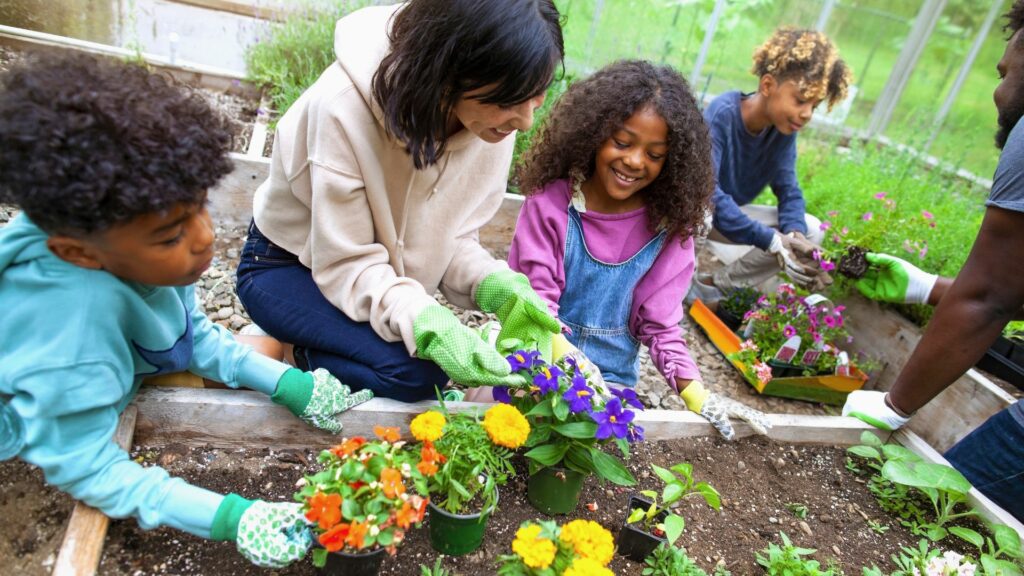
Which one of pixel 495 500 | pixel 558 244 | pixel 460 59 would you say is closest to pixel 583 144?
pixel 558 244

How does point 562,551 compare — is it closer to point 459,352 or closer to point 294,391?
point 459,352

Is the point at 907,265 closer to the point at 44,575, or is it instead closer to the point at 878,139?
the point at 44,575

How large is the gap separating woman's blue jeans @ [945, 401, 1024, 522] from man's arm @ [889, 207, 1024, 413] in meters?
0.27

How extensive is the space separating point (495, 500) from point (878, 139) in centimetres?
646

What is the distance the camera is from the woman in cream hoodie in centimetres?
144

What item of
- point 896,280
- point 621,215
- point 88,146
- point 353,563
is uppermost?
point 88,146

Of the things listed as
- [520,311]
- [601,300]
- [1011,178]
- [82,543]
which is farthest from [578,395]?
[1011,178]

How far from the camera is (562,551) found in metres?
1.25

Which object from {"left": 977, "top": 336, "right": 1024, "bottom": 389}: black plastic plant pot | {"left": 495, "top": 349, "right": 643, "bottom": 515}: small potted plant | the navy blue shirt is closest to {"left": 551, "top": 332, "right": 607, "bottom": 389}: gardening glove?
{"left": 495, "top": 349, "right": 643, "bottom": 515}: small potted plant

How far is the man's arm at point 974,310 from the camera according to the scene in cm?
183

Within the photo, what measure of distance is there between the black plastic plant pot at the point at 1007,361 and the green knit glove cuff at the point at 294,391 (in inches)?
103

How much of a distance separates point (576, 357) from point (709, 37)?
4513mm

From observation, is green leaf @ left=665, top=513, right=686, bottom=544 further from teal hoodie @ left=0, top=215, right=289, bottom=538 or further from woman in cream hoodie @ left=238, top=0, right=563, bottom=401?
teal hoodie @ left=0, top=215, right=289, bottom=538

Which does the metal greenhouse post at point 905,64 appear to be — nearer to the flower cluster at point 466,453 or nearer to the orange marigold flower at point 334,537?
the flower cluster at point 466,453
